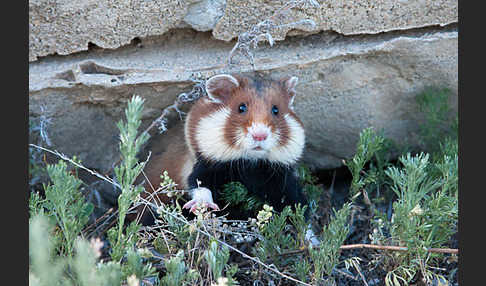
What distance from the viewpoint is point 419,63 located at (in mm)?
4215

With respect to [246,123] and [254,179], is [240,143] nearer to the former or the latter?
[246,123]

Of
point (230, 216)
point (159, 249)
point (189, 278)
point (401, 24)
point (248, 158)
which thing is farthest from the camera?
point (401, 24)

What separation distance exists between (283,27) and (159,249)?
6.39 feet

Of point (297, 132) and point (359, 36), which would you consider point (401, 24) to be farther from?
point (297, 132)

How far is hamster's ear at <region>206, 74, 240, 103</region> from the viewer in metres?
3.57

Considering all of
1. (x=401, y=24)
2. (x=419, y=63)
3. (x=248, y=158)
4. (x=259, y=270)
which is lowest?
(x=259, y=270)

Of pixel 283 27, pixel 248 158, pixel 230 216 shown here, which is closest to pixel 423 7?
pixel 283 27

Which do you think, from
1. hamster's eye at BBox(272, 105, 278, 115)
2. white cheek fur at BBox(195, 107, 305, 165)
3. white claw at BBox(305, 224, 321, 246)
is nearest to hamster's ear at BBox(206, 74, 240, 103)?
white cheek fur at BBox(195, 107, 305, 165)

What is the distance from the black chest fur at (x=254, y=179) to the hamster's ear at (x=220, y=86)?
48 centimetres

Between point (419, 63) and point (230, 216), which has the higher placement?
point (419, 63)

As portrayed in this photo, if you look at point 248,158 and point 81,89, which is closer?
point 248,158

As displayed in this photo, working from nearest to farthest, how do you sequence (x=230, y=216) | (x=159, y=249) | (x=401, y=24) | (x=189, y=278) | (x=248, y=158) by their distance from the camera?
(x=189, y=278) → (x=159, y=249) → (x=248, y=158) → (x=230, y=216) → (x=401, y=24)

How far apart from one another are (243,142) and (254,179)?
0.48 meters

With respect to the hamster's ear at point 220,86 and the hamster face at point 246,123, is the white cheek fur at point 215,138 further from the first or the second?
the hamster's ear at point 220,86
